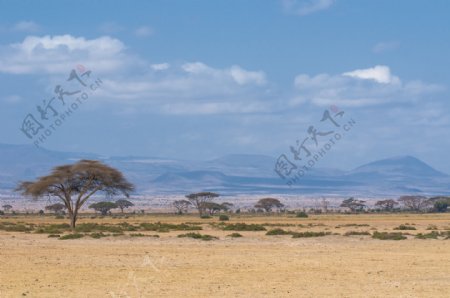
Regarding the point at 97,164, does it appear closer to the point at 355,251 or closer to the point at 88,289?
the point at 355,251

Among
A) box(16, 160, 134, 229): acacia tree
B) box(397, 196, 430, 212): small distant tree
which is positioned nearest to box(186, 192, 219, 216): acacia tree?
box(397, 196, 430, 212): small distant tree

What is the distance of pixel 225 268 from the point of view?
26656mm

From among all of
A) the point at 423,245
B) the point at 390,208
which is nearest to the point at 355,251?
the point at 423,245

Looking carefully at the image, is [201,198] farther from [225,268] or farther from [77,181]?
[225,268]

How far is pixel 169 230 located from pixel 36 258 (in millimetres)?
25162

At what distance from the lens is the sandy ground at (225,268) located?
20562 mm

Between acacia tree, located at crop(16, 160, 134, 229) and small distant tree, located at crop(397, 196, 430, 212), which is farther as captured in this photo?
small distant tree, located at crop(397, 196, 430, 212)

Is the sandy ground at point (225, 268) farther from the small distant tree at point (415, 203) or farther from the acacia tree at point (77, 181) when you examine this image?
the small distant tree at point (415, 203)

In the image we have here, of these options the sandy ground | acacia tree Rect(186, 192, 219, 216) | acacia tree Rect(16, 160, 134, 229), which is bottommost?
the sandy ground

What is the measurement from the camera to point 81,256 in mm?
31656

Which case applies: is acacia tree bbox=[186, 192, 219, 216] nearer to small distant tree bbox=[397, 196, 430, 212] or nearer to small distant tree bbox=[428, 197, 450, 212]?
small distant tree bbox=[428, 197, 450, 212]

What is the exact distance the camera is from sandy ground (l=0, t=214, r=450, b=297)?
67.5ft

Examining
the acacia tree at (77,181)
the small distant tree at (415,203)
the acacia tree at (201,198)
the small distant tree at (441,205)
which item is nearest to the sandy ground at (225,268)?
the acacia tree at (77,181)

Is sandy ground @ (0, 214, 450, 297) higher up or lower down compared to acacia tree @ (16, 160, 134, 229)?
lower down
